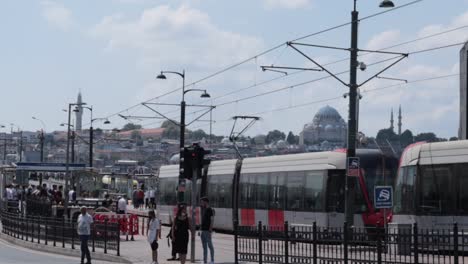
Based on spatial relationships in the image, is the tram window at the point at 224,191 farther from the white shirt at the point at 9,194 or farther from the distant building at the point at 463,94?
the white shirt at the point at 9,194

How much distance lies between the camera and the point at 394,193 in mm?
30578

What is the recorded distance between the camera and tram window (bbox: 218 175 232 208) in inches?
1745

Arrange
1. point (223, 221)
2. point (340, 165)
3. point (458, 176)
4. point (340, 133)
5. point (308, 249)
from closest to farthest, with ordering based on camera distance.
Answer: point (308, 249), point (458, 176), point (340, 165), point (223, 221), point (340, 133)

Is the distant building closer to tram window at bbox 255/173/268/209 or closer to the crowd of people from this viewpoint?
tram window at bbox 255/173/268/209

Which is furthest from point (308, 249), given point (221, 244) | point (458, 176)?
point (221, 244)

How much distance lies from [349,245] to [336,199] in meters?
12.0

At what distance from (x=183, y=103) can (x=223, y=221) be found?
29.6ft

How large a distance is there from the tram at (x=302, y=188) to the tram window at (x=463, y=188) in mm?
3653

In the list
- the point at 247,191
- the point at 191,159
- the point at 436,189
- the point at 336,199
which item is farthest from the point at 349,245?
the point at 247,191

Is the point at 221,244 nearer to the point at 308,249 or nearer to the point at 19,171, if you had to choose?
the point at 308,249

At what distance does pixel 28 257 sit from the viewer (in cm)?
3095

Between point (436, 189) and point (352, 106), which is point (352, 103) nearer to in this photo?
point (352, 106)

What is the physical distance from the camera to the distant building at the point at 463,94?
47281 mm

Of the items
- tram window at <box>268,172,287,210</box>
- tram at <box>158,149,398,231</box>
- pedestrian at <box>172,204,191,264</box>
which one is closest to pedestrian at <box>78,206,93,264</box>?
pedestrian at <box>172,204,191,264</box>
